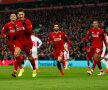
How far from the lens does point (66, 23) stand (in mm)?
35375

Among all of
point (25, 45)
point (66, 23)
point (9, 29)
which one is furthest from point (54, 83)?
point (66, 23)

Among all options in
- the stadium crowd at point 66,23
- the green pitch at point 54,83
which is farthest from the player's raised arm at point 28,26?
the stadium crowd at point 66,23

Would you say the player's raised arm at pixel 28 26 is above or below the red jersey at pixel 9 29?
above

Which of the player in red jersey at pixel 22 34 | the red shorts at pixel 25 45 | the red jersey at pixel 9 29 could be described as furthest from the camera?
the red jersey at pixel 9 29

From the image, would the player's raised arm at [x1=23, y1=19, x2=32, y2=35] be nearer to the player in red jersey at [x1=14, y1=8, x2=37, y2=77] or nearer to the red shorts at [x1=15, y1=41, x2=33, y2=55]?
the player in red jersey at [x1=14, y1=8, x2=37, y2=77]

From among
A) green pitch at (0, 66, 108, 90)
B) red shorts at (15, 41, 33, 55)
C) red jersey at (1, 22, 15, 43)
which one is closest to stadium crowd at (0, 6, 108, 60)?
red jersey at (1, 22, 15, 43)

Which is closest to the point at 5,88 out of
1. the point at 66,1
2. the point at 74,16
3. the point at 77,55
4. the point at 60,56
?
the point at 60,56

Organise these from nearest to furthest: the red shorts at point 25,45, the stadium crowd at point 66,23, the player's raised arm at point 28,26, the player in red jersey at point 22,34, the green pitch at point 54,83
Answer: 1. the green pitch at point 54,83
2. the player's raised arm at point 28,26
3. the player in red jersey at point 22,34
4. the red shorts at point 25,45
5. the stadium crowd at point 66,23

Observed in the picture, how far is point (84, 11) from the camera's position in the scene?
121ft

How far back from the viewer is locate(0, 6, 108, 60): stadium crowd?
2964cm

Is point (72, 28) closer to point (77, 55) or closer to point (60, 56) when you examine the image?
point (77, 55)

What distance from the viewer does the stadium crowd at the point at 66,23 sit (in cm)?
2964

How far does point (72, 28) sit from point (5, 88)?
2585cm

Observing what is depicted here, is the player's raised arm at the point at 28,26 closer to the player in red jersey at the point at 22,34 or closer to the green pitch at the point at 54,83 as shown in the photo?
the player in red jersey at the point at 22,34
